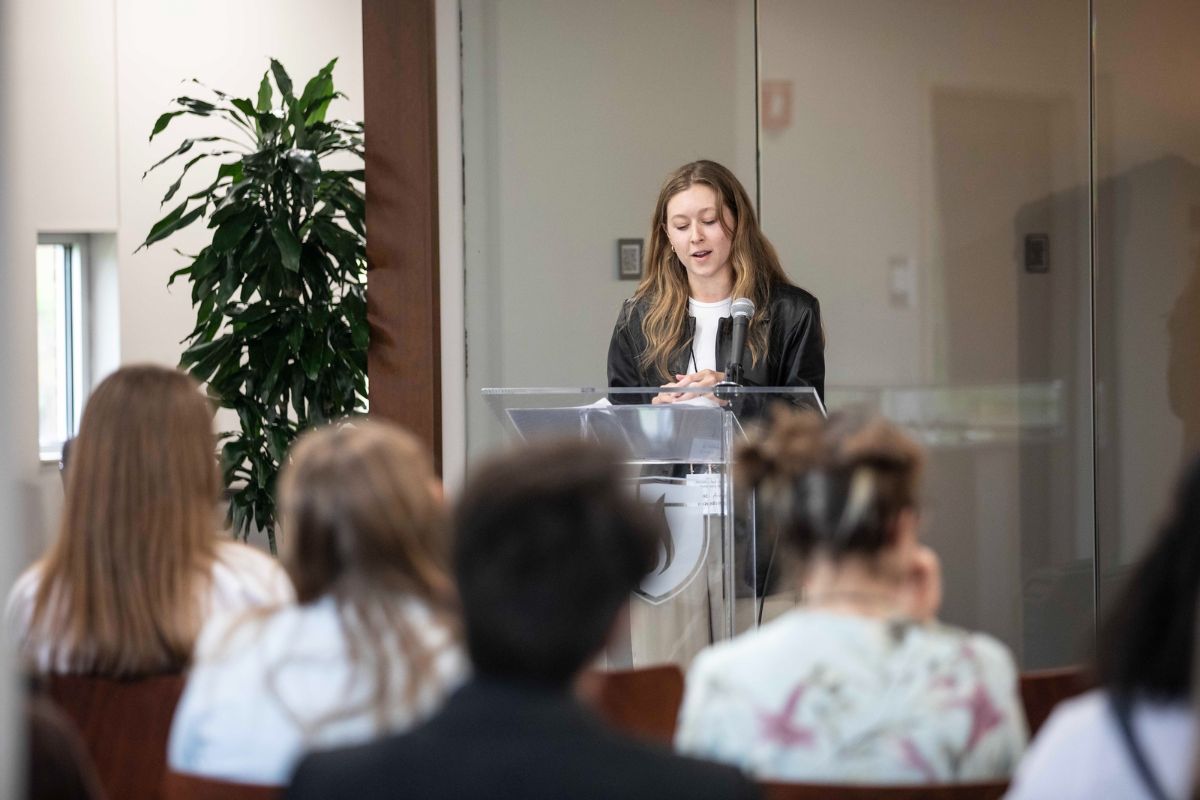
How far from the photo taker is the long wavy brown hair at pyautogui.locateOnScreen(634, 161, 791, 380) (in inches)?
149

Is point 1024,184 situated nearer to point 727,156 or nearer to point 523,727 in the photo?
point 727,156

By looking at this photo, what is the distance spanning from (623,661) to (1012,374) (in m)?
2.20

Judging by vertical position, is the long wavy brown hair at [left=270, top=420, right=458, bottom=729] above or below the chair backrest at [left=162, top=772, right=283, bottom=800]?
above

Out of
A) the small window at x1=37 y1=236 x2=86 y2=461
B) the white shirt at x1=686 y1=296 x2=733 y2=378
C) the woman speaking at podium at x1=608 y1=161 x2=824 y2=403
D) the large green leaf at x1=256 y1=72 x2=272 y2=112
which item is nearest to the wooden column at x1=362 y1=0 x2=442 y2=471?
the large green leaf at x1=256 y1=72 x2=272 y2=112

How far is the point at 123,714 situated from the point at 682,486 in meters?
1.50

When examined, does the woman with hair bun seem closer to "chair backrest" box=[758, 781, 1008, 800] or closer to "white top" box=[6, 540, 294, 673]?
"chair backrest" box=[758, 781, 1008, 800]

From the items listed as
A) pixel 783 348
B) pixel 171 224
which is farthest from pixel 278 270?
pixel 783 348

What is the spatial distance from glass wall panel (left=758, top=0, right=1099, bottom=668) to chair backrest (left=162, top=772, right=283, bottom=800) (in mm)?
3542

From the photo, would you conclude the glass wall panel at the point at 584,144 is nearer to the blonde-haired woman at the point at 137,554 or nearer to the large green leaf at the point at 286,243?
the large green leaf at the point at 286,243

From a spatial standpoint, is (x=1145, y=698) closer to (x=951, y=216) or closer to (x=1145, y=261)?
(x=951, y=216)

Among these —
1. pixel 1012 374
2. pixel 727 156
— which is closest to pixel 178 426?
pixel 727 156

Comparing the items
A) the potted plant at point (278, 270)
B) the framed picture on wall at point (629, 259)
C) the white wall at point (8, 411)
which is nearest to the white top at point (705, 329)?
the framed picture on wall at point (629, 259)

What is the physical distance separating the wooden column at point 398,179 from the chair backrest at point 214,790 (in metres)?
2.98

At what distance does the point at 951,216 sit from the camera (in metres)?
4.93
